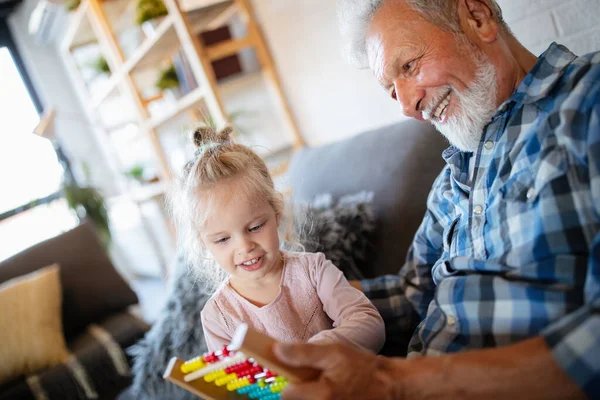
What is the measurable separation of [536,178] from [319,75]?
1671 millimetres

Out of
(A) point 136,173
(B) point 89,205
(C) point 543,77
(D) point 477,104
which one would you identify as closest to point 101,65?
(A) point 136,173

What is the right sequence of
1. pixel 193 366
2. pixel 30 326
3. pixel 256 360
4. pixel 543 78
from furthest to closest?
1. pixel 30 326
2. pixel 543 78
3. pixel 193 366
4. pixel 256 360

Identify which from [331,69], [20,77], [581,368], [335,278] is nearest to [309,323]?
[335,278]

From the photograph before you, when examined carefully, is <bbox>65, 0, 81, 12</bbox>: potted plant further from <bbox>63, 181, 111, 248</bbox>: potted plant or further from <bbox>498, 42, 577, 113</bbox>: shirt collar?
<bbox>498, 42, 577, 113</bbox>: shirt collar

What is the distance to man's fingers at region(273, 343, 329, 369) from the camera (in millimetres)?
675

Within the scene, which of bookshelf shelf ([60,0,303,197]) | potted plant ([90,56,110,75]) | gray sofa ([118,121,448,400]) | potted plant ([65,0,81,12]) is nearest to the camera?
gray sofa ([118,121,448,400])

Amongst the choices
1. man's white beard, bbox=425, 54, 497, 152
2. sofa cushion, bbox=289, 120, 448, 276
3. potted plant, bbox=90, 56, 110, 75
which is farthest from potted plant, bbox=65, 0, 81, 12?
man's white beard, bbox=425, 54, 497, 152

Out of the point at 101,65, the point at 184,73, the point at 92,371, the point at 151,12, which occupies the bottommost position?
the point at 92,371

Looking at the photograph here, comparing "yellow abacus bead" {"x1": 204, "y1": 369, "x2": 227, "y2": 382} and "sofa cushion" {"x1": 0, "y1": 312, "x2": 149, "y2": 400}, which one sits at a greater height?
"yellow abacus bead" {"x1": 204, "y1": 369, "x2": 227, "y2": 382}

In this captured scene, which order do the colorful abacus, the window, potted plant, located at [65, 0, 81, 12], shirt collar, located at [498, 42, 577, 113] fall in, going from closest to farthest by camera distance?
the colorful abacus → shirt collar, located at [498, 42, 577, 113] → potted plant, located at [65, 0, 81, 12] → the window

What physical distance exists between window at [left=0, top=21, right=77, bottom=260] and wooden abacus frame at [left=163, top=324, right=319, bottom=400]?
4614mm

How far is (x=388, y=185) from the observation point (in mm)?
1484

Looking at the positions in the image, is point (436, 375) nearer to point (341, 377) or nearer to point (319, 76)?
point (341, 377)

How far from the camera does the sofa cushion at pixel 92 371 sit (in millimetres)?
2035
